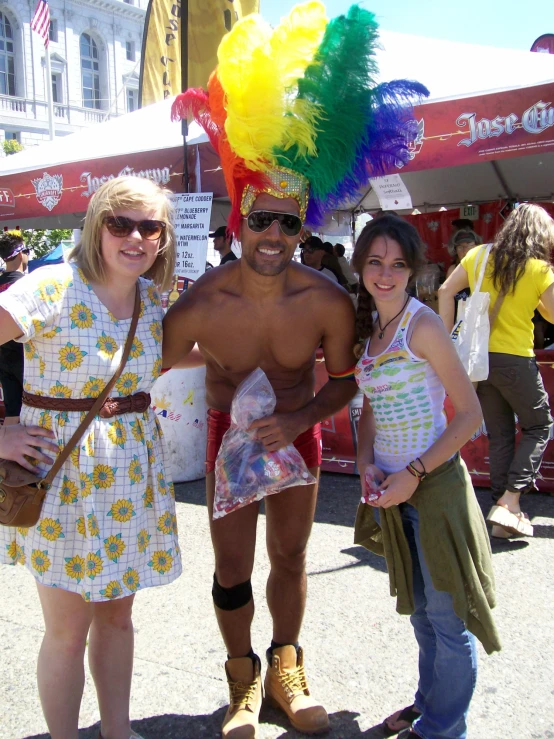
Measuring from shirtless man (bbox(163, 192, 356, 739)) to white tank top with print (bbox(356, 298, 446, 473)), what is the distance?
0.36 meters

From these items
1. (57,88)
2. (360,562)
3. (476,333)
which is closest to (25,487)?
(360,562)

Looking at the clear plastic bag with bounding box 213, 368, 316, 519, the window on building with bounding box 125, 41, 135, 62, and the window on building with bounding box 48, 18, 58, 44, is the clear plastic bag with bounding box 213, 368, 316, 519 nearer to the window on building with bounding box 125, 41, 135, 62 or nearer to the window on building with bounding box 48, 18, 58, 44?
the window on building with bounding box 48, 18, 58, 44

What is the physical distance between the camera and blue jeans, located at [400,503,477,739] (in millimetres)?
1897

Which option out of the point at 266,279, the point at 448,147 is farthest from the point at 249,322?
the point at 448,147

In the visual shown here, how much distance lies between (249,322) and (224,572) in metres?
0.91

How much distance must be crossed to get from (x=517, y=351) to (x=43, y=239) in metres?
18.2

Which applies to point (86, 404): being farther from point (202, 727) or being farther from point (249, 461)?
point (202, 727)

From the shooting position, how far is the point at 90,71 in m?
40.1

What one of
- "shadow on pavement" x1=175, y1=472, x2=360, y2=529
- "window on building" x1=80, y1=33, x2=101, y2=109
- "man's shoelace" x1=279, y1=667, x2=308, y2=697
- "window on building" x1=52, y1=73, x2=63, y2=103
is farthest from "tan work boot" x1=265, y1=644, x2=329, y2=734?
"window on building" x1=80, y1=33, x2=101, y2=109

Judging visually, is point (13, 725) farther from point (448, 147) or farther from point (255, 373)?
point (448, 147)

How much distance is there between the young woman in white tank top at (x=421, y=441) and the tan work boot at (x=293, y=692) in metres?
0.34

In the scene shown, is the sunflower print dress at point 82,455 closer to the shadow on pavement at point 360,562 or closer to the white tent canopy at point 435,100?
the shadow on pavement at point 360,562

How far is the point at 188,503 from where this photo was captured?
4621mm

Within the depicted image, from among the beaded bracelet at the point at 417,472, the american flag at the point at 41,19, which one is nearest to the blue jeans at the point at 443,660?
the beaded bracelet at the point at 417,472
